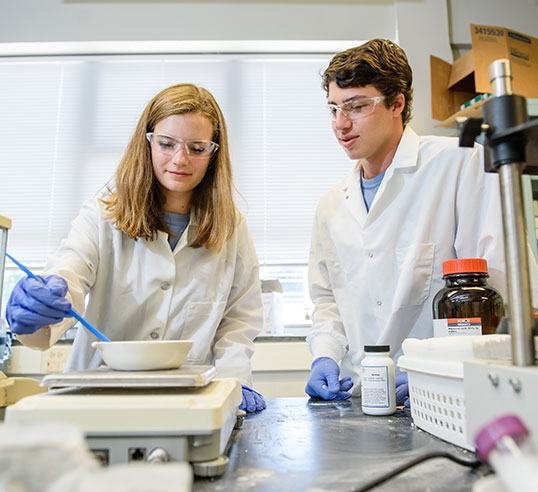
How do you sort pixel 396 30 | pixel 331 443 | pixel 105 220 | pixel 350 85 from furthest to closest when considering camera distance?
pixel 396 30, pixel 350 85, pixel 105 220, pixel 331 443

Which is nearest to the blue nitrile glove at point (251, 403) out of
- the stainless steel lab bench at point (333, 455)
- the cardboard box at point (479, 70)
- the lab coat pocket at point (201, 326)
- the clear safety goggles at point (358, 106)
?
the stainless steel lab bench at point (333, 455)

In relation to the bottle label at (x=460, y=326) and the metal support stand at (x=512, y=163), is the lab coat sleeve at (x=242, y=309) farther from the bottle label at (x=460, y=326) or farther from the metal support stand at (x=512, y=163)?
the metal support stand at (x=512, y=163)

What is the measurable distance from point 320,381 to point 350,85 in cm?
90

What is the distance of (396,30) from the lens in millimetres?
2510

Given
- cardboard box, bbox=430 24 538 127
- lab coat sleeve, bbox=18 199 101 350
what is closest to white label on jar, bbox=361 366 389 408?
lab coat sleeve, bbox=18 199 101 350

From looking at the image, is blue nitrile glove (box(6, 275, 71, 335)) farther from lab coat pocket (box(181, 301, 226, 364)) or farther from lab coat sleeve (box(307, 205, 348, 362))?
lab coat sleeve (box(307, 205, 348, 362))

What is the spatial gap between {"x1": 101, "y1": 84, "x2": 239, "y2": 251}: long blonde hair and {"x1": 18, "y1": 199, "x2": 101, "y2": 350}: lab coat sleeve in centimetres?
7

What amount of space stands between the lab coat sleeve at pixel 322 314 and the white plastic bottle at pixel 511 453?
1.00m

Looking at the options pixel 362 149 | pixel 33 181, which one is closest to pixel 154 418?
pixel 362 149

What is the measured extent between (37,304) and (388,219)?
1.01 metres

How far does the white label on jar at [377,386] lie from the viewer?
0.89 metres

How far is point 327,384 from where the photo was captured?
47.4 inches

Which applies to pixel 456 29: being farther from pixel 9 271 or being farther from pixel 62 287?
pixel 9 271

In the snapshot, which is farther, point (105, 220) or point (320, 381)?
point (105, 220)
